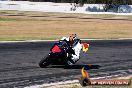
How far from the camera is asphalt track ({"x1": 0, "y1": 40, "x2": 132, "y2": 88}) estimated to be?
1516 cm

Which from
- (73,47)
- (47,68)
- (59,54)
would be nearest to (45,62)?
(47,68)

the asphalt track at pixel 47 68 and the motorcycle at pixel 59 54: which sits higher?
the motorcycle at pixel 59 54

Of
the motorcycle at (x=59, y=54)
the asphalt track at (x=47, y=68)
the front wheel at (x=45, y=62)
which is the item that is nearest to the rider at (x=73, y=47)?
the motorcycle at (x=59, y=54)

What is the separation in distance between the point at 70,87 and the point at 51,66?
16.0 ft

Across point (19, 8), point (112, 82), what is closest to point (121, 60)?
point (112, 82)

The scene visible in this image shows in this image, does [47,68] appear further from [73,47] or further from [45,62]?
[73,47]

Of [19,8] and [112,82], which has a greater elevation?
[112,82]

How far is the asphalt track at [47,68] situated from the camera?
49.7 feet

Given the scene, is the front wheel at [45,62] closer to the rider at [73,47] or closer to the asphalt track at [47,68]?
the asphalt track at [47,68]

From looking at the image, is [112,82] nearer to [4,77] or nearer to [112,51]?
[4,77]

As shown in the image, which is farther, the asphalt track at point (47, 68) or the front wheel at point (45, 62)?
the front wheel at point (45, 62)

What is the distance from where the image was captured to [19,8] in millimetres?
97500

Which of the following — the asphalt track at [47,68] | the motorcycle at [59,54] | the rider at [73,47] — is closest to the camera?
the asphalt track at [47,68]

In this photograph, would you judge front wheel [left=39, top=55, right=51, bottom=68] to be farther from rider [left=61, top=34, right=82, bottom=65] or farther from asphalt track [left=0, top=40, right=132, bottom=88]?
rider [left=61, top=34, right=82, bottom=65]
